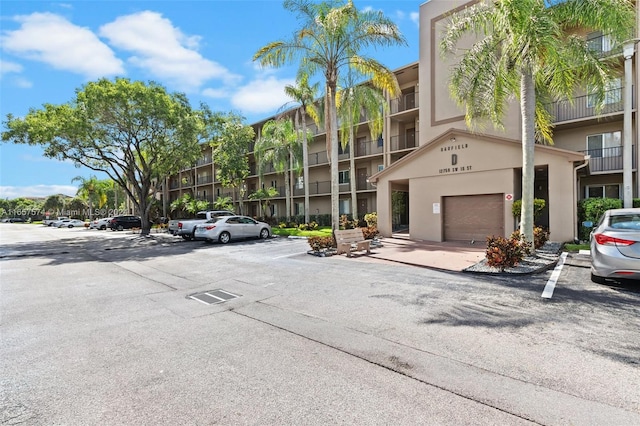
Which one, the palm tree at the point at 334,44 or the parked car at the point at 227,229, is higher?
the palm tree at the point at 334,44

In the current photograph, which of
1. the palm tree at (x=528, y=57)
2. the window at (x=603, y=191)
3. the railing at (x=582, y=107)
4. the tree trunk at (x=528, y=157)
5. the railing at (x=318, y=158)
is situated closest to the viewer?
the palm tree at (x=528, y=57)

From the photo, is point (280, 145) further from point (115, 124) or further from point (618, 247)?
point (618, 247)

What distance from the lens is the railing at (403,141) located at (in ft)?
82.2

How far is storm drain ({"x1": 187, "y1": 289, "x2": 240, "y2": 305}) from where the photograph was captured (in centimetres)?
671

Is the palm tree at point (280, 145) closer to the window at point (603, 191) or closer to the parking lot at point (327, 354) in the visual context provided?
the window at point (603, 191)

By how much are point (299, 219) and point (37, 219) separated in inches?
3960

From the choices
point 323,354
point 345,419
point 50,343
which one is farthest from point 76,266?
point 345,419

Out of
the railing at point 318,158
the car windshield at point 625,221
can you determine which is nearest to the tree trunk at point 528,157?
the car windshield at point 625,221

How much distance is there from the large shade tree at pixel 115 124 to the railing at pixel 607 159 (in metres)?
23.4

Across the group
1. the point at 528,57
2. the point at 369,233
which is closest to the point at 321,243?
the point at 369,233

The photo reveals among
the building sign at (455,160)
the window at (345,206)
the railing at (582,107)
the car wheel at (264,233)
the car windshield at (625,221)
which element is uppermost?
the railing at (582,107)

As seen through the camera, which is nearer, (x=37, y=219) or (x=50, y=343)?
(x=50, y=343)

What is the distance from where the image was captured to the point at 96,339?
4.73 metres

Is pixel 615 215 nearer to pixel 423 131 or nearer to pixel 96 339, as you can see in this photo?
pixel 96 339
